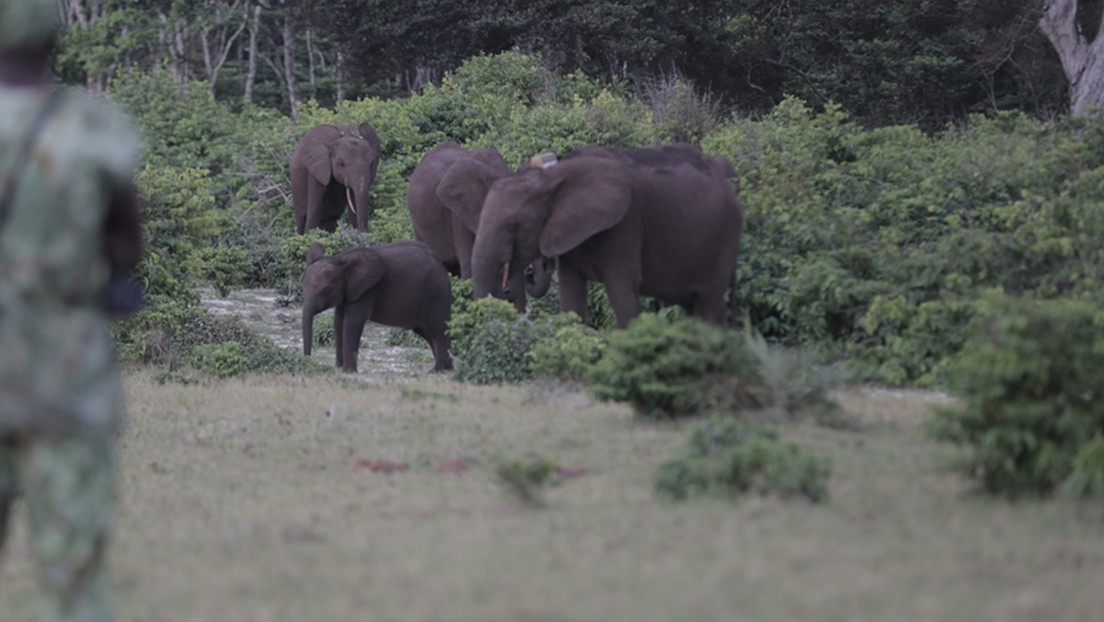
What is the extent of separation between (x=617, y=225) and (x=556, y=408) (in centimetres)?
264

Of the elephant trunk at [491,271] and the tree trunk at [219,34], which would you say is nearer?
the elephant trunk at [491,271]

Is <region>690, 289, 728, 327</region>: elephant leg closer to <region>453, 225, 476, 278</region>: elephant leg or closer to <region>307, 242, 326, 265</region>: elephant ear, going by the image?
<region>453, 225, 476, 278</region>: elephant leg

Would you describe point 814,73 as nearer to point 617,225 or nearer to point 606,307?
point 606,307

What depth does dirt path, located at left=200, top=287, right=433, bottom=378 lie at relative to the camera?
59.2ft

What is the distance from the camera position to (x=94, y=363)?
198 inches

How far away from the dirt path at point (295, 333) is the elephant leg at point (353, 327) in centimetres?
22

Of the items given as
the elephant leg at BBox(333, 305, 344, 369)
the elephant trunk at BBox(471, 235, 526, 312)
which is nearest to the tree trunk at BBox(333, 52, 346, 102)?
the elephant leg at BBox(333, 305, 344, 369)

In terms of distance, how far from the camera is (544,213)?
1398 centimetres

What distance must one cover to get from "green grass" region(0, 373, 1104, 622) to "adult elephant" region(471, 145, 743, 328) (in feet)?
10.7

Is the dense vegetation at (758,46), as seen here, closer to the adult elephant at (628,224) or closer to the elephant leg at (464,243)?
the elephant leg at (464,243)

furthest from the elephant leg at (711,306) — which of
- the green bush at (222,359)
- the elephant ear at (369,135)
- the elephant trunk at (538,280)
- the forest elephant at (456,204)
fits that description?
the elephant ear at (369,135)

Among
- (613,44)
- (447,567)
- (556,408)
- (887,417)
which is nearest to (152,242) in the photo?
(556,408)

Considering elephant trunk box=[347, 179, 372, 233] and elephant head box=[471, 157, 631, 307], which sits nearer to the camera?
elephant head box=[471, 157, 631, 307]

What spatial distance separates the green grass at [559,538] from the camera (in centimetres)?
596
